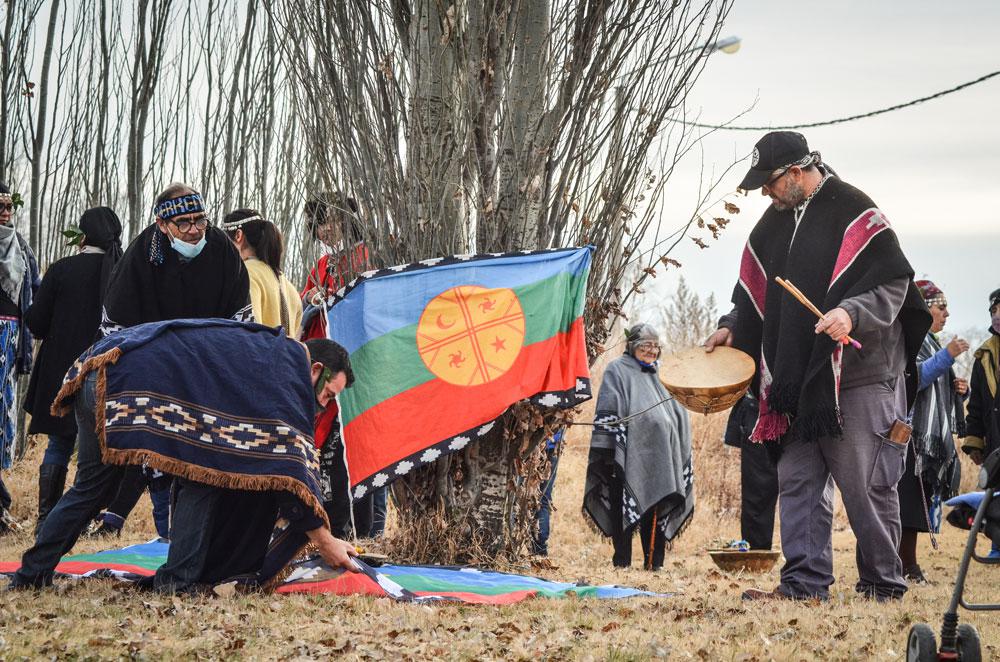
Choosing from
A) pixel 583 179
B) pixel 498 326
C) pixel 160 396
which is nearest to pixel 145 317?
pixel 160 396

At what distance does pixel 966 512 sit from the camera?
12.9 feet

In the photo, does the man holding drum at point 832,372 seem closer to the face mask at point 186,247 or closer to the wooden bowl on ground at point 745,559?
the wooden bowl on ground at point 745,559

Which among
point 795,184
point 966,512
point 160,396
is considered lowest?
point 966,512

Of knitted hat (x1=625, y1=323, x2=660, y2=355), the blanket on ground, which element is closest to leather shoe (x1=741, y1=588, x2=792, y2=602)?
the blanket on ground

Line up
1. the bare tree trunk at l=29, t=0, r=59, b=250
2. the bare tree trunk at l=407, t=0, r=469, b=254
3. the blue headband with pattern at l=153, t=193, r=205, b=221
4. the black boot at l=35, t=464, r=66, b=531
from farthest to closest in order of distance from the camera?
the bare tree trunk at l=29, t=0, r=59, b=250 < the black boot at l=35, t=464, r=66, b=531 < the bare tree trunk at l=407, t=0, r=469, b=254 < the blue headband with pattern at l=153, t=193, r=205, b=221

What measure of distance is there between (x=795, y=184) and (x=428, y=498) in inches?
107

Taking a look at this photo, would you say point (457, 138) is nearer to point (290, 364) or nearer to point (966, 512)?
point (290, 364)

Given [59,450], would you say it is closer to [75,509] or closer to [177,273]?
[177,273]

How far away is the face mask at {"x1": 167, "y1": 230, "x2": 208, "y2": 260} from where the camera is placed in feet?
18.1

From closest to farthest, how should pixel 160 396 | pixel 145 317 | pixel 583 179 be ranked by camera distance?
pixel 160 396, pixel 145 317, pixel 583 179

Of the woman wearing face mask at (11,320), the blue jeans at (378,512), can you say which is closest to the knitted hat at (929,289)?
the blue jeans at (378,512)

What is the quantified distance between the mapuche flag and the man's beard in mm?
1236

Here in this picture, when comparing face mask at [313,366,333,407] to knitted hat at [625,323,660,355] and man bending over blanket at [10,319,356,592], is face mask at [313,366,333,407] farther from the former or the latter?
knitted hat at [625,323,660,355]

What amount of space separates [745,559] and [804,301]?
2745 millimetres
